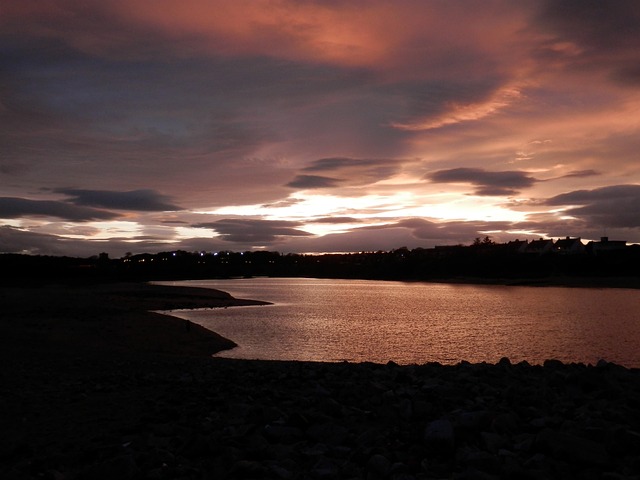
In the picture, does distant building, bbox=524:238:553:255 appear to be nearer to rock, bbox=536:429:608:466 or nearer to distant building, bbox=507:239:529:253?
distant building, bbox=507:239:529:253

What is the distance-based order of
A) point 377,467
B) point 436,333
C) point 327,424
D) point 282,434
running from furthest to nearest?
point 436,333
point 327,424
point 282,434
point 377,467

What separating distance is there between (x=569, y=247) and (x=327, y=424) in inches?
6780

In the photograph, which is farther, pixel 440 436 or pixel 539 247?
pixel 539 247

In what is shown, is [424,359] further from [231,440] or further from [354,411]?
[231,440]

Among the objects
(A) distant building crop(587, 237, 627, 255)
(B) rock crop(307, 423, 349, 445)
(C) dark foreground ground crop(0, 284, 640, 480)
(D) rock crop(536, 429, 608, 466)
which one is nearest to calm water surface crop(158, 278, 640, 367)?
(C) dark foreground ground crop(0, 284, 640, 480)

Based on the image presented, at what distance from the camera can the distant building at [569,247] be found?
523ft

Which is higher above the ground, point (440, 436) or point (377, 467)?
point (440, 436)

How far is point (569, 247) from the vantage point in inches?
6407

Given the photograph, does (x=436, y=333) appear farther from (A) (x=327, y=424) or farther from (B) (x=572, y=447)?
(B) (x=572, y=447)

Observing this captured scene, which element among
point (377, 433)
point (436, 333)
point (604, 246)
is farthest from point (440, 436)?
point (604, 246)

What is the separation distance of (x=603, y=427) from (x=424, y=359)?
20.3m

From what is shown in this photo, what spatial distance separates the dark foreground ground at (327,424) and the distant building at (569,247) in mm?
161055

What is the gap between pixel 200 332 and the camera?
3584 centimetres

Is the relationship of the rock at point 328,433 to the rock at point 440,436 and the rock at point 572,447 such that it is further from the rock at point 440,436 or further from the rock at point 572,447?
the rock at point 572,447
